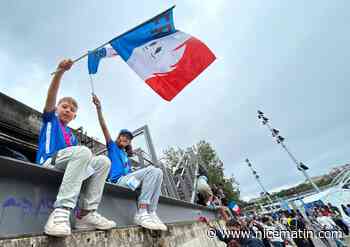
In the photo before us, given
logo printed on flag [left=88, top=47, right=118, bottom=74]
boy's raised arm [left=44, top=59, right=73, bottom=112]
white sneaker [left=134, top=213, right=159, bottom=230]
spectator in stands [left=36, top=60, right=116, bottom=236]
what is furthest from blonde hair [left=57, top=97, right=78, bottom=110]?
white sneaker [left=134, top=213, right=159, bottom=230]

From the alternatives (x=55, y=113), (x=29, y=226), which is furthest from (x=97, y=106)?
(x=29, y=226)

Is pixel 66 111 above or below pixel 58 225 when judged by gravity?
above

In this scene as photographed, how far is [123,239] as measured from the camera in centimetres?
269

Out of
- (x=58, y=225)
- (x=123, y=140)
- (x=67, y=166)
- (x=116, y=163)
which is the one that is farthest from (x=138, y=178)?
(x=58, y=225)

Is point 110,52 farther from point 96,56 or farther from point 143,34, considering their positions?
point 143,34

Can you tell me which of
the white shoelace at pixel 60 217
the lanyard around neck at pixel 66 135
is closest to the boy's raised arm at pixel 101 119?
the lanyard around neck at pixel 66 135

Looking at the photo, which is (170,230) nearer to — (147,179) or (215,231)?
(147,179)

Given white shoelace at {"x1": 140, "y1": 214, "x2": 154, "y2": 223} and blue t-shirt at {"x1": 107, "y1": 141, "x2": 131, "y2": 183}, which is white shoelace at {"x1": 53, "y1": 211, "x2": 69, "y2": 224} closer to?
white shoelace at {"x1": 140, "y1": 214, "x2": 154, "y2": 223}

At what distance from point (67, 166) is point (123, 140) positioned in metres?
1.84

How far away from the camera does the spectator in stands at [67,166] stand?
6.53 feet

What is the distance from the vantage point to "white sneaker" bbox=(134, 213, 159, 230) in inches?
117

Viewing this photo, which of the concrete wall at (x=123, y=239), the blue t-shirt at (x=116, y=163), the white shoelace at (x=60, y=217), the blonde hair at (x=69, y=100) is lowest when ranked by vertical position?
the concrete wall at (x=123, y=239)

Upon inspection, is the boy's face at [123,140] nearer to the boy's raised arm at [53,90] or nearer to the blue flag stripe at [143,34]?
the boy's raised arm at [53,90]

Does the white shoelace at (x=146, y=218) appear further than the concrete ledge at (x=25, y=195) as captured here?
Yes
